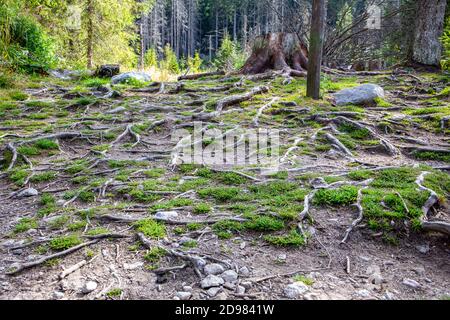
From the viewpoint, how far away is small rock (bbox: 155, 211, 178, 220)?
11.2 ft

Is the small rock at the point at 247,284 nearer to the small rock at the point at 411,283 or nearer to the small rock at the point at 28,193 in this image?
the small rock at the point at 411,283

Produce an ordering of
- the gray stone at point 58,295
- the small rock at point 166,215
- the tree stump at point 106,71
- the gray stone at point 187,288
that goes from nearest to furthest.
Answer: the gray stone at point 58,295
the gray stone at point 187,288
the small rock at point 166,215
the tree stump at point 106,71

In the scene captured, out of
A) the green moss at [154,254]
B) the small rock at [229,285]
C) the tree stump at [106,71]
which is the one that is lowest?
the small rock at [229,285]

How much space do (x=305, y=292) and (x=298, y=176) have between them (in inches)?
82.1

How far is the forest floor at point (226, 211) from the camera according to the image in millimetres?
2584

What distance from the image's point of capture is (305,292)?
242 cm

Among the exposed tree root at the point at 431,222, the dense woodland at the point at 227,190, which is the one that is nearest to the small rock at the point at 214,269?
the dense woodland at the point at 227,190

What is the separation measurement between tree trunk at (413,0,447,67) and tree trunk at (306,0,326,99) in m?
4.85

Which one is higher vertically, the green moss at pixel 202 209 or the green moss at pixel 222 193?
the green moss at pixel 222 193

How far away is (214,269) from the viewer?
8.75 feet

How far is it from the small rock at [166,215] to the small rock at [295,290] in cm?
138

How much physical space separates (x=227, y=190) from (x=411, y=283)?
202 cm

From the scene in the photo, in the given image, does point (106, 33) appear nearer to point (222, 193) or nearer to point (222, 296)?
point (222, 193)

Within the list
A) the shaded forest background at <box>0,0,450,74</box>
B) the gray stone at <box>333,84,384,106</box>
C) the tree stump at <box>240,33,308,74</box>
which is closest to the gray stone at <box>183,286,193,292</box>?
the gray stone at <box>333,84,384,106</box>
